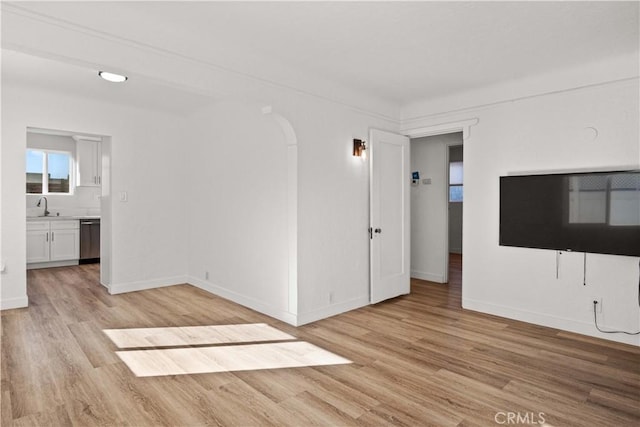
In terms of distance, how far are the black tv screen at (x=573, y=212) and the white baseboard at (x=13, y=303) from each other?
18.7 ft

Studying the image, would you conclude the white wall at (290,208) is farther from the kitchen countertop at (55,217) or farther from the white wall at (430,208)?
the kitchen countertop at (55,217)

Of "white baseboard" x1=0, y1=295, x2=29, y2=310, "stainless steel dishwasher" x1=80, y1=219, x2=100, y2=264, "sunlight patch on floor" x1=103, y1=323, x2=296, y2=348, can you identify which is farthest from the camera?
"stainless steel dishwasher" x1=80, y1=219, x2=100, y2=264

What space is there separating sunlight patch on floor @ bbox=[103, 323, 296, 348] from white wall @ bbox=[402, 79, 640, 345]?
2492 mm

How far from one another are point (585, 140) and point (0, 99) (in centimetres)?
647

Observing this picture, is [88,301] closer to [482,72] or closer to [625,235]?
[482,72]

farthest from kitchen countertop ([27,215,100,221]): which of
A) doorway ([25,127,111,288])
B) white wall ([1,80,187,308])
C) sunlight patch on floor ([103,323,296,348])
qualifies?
sunlight patch on floor ([103,323,296,348])

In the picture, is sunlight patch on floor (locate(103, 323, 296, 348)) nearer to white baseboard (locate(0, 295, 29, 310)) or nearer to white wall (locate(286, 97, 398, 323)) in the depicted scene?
white wall (locate(286, 97, 398, 323))

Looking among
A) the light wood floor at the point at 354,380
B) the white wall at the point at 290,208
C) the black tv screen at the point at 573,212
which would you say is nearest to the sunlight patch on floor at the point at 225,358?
the light wood floor at the point at 354,380

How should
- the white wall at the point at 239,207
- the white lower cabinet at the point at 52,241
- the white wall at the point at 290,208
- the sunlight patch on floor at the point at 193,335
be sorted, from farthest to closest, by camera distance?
1. the white lower cabinet at the point at 52,241
2. the white wall at the point at 239,207
3. the white wall at the point at 290,208
4. the sunlight patch on floor at the point at 193,335

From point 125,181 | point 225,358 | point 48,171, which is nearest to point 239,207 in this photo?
point 125,181

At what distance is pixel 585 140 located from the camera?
3.62 meters

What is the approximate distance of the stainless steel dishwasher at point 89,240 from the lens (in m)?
7.18

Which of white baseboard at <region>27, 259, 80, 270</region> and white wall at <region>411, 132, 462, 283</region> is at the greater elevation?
white wall at <region>411, 132, 462, 283</region>

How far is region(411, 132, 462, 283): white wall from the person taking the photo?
19.8 feet
